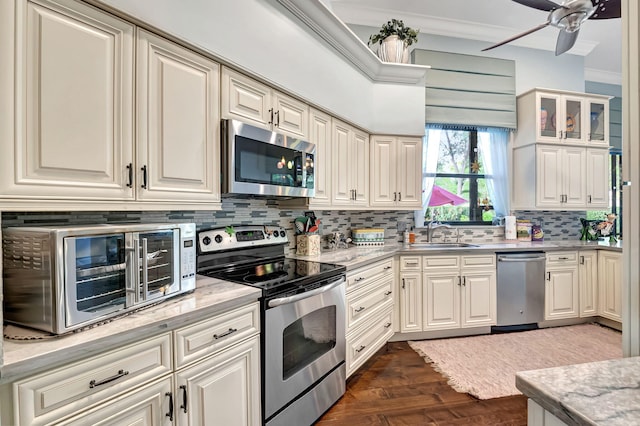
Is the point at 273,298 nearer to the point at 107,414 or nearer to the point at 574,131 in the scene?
the point at 107,414

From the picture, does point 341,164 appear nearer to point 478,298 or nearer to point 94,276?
point 478,298

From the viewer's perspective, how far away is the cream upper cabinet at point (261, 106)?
69.3 inches

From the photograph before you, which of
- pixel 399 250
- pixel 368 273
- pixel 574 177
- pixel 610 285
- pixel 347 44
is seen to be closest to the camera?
pixel 368 273

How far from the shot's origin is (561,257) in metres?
3.47

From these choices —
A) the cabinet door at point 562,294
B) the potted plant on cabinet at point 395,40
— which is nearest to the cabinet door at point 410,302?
the cabinet door at point 562,294

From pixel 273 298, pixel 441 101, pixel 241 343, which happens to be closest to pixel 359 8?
pixel 441 101

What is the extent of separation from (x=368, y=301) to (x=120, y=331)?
1890 mm

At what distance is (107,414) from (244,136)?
1367mm

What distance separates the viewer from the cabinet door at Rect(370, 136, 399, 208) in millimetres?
3264

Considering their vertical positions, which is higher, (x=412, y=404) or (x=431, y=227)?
(x=431, y=227)

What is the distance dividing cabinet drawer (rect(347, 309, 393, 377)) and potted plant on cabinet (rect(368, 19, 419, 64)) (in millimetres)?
2573

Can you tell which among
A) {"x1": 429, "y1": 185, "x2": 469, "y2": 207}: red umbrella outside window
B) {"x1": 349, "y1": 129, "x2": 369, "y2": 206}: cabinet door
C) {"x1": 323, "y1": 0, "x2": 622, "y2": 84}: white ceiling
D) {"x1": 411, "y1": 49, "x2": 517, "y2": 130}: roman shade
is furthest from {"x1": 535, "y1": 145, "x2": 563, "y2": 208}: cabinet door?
{"x1": 349, "y1": 129, "x2": 369, "y2": 206}: cabinet door

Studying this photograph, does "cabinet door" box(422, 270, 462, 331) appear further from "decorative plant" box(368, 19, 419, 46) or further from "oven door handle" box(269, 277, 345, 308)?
"decorative plant" box(368, 19, 419, 46)

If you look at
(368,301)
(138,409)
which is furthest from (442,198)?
(138,409)
